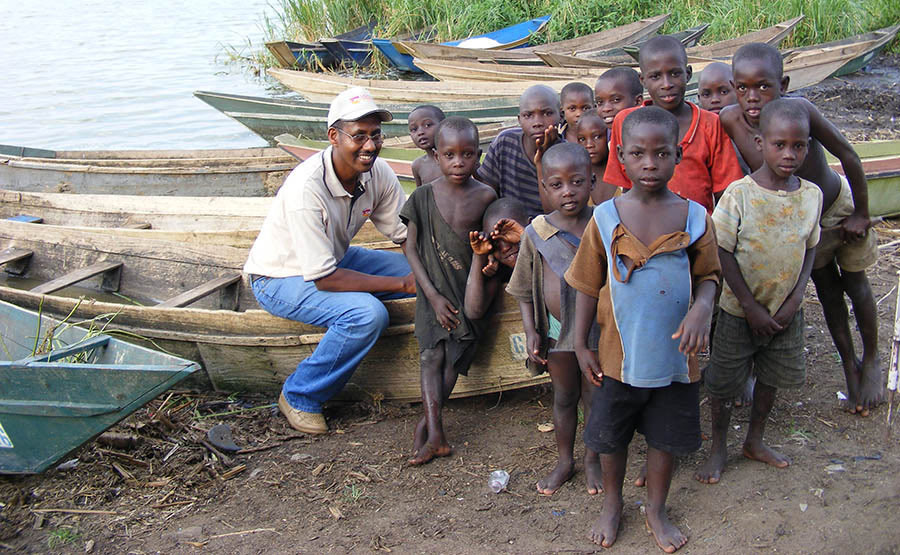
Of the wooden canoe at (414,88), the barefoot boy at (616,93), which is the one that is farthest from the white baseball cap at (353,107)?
→ the wooden canoe at (414,88)

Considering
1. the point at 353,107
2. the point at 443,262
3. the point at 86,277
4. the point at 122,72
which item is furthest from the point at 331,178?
the point at 122,72

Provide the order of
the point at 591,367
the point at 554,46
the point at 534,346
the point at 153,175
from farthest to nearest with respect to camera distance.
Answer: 1. the point at 554,46
2. the point at 153,175
3. the point at 534,346
4. the point at 591,367

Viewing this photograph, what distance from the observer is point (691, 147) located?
3275 mm

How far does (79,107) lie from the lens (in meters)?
13.7

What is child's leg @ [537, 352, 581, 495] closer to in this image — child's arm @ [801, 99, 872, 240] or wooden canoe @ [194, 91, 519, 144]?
child's arm @ [801, 99, 872, 240]

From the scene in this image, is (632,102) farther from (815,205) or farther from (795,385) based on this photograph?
(795,385)

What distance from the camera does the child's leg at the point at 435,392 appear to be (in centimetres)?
352

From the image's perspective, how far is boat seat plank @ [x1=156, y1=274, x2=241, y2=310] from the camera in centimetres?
436

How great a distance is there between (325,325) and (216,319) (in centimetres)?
66

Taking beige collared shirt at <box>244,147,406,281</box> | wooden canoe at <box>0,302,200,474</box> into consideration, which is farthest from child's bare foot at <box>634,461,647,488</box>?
wooden canoe at <box>0,302,200,474</box>

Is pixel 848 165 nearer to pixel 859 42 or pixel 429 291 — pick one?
pixel 429 291

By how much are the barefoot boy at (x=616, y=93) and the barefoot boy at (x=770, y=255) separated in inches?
33.3

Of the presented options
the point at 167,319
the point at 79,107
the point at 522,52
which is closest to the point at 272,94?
the point at 79,107

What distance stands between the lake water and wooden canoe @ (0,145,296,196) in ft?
14.7
